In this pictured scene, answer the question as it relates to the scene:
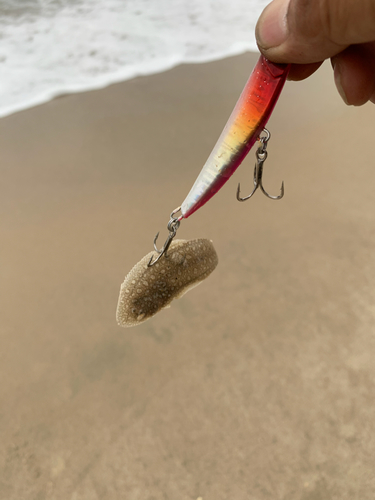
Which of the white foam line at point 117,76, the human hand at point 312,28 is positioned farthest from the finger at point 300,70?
the white foam line at point 117,76

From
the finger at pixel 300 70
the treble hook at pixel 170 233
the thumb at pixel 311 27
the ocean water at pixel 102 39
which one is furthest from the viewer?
the ocean water at pixel 102 39

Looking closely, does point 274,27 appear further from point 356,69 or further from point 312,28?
point 356,69

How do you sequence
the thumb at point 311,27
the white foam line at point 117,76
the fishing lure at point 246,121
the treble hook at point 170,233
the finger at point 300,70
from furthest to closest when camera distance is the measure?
the white foam line at point 117,76, the finger at point 300,70, the treble hook at point 170,233, the fishing lure at point 246,121, the thumb at point 311,27

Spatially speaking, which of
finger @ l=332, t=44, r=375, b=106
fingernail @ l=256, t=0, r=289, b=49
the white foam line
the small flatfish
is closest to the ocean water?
the white foam line

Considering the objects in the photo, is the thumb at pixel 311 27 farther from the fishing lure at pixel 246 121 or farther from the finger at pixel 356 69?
the finger at pixel 356 69

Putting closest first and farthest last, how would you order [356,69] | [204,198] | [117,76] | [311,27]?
[311,27], [204,198], [356,69], [117,76]

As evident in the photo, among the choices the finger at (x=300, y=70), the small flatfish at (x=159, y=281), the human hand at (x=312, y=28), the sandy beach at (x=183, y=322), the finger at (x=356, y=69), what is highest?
the human hand at (x=312, y=28)

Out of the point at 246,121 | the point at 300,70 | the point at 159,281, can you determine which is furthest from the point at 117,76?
the point at 246,121
